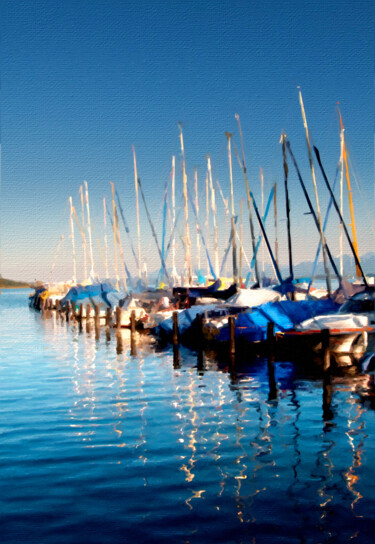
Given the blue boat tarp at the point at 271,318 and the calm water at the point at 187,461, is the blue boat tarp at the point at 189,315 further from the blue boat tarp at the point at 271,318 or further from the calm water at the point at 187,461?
the calm water at the point at 187,461

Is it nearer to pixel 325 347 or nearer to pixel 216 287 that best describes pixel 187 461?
pixel 325 347

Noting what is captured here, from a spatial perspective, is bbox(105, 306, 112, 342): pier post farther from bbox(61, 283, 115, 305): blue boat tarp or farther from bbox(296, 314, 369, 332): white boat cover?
bbox(296, 314, 369, 332): white boat cover

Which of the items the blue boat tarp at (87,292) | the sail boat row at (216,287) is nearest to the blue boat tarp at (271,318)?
the sail boat row at (216,287)

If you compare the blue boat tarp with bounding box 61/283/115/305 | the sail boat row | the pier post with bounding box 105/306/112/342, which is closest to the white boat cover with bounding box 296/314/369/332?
the sail boat row

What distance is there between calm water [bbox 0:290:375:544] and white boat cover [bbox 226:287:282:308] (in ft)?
33.8

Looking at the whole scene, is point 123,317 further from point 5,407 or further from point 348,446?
point 348,446

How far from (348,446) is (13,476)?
21.4ft

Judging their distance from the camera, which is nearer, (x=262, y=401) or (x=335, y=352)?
(x=262, y=401)

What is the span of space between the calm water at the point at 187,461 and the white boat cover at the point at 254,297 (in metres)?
10.3

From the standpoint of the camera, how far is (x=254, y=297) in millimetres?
30281

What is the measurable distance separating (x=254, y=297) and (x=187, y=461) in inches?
794

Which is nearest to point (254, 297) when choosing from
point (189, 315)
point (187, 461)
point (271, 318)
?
point (189, 315)

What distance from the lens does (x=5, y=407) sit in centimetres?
1617

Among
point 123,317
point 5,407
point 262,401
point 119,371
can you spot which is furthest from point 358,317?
point 123,317
